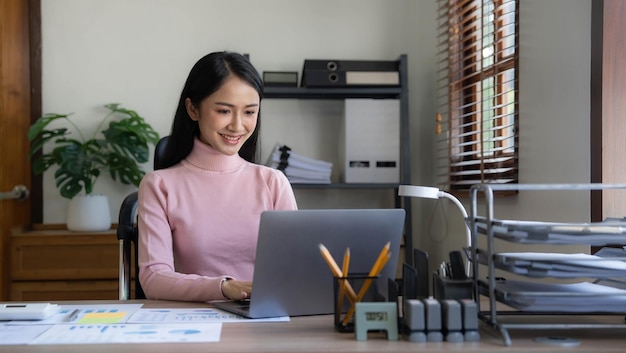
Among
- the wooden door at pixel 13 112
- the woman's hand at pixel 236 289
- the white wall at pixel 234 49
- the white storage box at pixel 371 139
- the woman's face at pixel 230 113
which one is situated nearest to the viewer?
the woman's hand at pixel 236 289

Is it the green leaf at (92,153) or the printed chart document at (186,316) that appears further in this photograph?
the green leaf at (92,153)

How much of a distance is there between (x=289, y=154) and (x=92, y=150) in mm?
945

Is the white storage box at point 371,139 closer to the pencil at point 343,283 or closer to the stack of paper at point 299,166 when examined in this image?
the stack of paper at point 299,166

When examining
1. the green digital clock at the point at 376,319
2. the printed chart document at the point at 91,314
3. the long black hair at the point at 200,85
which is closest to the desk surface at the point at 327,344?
the green digital clock at the point at 376,319

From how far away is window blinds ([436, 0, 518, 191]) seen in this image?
98.4 inches

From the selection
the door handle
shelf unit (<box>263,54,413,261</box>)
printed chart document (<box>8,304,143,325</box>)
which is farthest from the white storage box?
printed chart document (<box>8,304,143,325</box>)

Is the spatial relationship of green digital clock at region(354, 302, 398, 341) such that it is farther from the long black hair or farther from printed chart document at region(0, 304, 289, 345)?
the long black hair

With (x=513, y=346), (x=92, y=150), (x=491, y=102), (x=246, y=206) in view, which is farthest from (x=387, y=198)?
(x=513, y=346)

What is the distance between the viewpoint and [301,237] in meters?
1.18

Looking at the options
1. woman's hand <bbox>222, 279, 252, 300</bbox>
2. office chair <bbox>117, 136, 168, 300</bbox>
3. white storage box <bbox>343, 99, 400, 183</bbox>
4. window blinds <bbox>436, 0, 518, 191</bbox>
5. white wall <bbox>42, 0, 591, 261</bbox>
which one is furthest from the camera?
white wall <bbox>42, 0, 591, 261</bbox>

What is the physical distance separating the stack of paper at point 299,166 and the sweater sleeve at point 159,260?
146 centimetres

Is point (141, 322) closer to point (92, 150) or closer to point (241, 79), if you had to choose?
point (241, 79)

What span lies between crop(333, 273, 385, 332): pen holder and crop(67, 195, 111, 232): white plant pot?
2.40 m

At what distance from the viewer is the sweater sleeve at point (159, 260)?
145 cm
